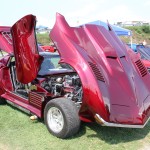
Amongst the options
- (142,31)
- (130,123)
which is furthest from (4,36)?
(142,31)

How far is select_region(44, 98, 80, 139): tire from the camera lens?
450 cm

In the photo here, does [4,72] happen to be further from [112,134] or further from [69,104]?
[112,134]

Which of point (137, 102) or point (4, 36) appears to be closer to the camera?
point (137, 102)

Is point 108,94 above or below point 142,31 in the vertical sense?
above

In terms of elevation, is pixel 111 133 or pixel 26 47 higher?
pixel 26 47

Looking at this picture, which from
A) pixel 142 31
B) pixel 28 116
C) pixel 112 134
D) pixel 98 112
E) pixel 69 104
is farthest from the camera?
pixel 142 31

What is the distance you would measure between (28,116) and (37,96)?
32.8 inches

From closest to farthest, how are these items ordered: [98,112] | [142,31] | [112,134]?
1. [98,112]
2. [112,134]
3. [142,31]

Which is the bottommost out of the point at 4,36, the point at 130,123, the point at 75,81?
the point at 130,123

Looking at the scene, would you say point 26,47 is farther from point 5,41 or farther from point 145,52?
point 145,52

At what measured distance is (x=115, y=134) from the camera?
16.3 ft

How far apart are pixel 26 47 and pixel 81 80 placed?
1403mm

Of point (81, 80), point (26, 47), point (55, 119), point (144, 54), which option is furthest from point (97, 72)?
point (144, 54)

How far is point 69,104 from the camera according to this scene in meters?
4.61
